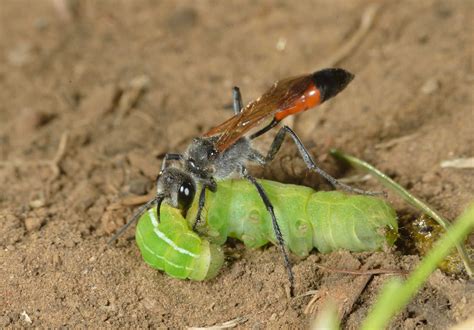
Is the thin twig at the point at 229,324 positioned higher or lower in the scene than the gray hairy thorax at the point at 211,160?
lower

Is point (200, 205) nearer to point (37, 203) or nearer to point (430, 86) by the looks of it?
point (37, 203)

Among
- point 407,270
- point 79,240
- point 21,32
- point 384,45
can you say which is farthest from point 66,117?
point 407,270

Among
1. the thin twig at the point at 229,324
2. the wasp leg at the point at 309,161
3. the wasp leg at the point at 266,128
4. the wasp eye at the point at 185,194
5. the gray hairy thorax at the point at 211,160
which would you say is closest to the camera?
the thin twig at the point at 229,324

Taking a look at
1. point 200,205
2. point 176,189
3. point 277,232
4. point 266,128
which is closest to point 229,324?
point 277,232

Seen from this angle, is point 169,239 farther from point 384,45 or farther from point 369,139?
point 384,45

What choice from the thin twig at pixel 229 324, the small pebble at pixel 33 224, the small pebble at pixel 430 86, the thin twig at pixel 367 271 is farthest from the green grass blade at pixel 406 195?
the small pebble at pixel 33 224

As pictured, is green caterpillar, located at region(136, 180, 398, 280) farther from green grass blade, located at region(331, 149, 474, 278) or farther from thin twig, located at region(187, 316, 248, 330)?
thin twig, located at region(187, 316, 248, 330)

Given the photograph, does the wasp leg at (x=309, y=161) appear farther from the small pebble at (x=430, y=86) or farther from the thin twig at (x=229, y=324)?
the small pebble at (x=430, y=86)
